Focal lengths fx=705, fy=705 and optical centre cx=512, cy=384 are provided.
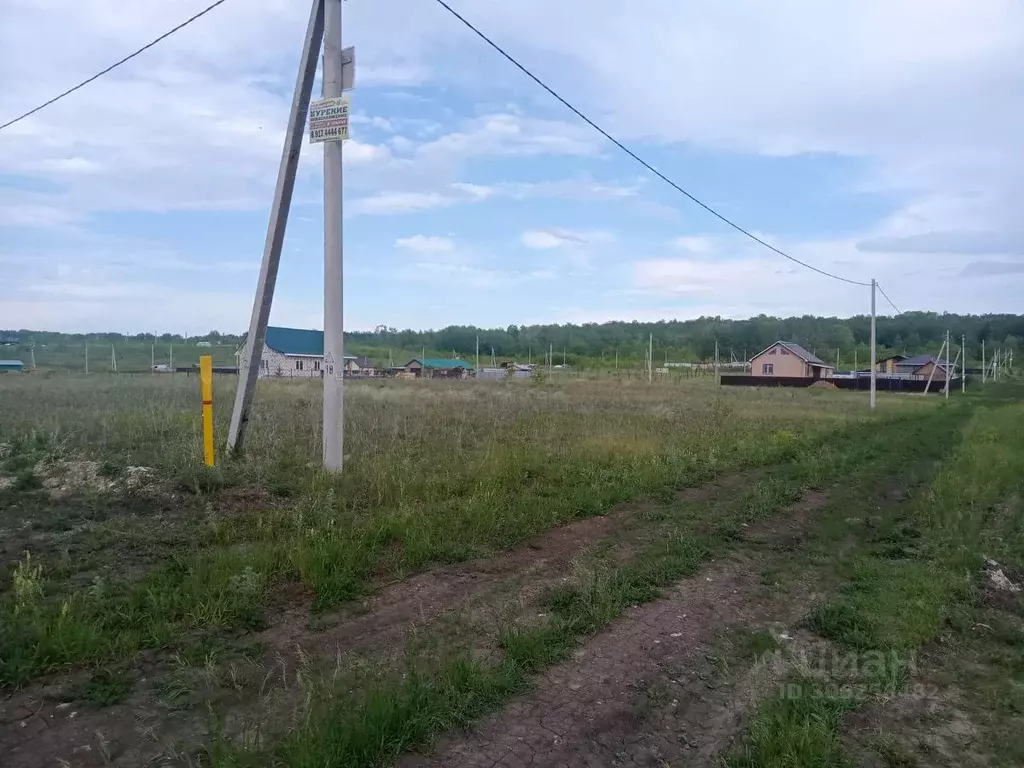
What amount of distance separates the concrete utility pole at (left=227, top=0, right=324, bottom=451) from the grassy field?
90cm

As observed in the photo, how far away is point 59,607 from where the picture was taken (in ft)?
14.2

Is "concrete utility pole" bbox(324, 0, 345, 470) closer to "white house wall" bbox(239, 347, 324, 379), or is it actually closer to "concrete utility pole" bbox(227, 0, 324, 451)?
"concrete utility pole" bbox(227, 0, 324, 451)

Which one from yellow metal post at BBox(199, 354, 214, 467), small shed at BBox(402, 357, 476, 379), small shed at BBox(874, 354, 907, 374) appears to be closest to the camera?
yellow metal post at BBox(199, 354, 214, 467)

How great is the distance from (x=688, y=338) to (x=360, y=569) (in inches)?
4800

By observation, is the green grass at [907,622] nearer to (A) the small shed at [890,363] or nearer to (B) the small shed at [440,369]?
(B) the small shed at [440,369]

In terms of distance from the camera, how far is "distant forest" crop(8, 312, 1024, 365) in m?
89.1

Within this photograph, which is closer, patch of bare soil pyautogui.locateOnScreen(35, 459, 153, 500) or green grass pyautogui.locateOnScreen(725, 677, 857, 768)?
green grass pyautogui.locateOnScreen(725, 677, 857, 768)

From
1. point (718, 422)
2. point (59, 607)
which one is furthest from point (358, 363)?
point (59, 607)

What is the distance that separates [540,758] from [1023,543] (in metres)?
6.39

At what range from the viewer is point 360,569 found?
214 inches

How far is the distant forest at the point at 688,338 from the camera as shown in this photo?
89062 millimetres

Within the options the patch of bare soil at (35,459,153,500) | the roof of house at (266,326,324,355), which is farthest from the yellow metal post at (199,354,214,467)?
the roof of house at (266,326,324,355)

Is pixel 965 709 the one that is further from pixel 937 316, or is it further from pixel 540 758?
pixel 937 316

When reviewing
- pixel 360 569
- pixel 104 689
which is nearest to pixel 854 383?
pixel 360 569
